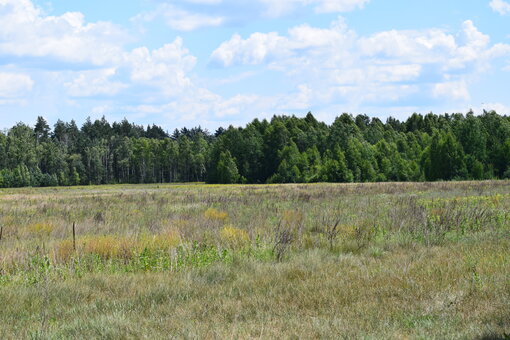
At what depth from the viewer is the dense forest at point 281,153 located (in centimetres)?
6975

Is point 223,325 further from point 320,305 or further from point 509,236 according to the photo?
point 509,236

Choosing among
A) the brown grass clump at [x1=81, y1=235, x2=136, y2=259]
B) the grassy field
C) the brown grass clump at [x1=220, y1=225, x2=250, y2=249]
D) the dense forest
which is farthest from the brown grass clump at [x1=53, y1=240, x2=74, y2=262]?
the dense forest

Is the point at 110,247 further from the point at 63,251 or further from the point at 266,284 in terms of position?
the point at 266,284

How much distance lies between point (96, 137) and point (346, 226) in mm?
148304

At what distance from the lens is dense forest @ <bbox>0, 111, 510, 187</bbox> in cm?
6975

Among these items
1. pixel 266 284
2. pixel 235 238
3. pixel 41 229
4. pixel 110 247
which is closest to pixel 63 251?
pixel 110 247

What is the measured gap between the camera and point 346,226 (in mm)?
13367

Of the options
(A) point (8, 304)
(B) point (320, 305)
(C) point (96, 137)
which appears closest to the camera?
(B) point (320, 305)

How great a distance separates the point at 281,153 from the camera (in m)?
93.9

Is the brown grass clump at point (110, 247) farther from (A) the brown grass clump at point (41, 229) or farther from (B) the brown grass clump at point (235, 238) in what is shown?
(A) the brown grass clump at point (41, 229)

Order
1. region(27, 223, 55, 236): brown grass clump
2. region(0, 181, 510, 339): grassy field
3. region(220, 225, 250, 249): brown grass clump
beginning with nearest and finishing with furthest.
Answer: region(0, 181, 510, 339): grassy field < region(220, 225, 250, 249): brown grass clump < region(27, 223, 55, 236): brown grass clump

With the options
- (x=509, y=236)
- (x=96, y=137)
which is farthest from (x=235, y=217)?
(x=96, y=137)

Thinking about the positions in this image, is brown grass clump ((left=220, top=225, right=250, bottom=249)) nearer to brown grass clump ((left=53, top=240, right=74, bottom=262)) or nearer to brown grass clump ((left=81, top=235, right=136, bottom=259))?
brown grass clump ((left=81, top=235, right=136, bottom=259))

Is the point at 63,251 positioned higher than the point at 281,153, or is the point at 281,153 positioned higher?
the point at 281,153
